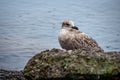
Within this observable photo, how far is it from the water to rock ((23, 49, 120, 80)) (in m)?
3.07

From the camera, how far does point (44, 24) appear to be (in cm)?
1327

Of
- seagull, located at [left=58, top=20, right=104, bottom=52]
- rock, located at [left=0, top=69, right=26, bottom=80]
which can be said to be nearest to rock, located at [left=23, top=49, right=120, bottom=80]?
rock, located at [left=0, top=69, right=26, bottom=80]

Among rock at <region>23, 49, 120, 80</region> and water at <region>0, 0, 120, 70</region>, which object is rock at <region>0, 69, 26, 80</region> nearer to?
rock at <region>23, 49, 120, 80</region>

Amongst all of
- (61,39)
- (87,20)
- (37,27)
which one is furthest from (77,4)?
(61,39)

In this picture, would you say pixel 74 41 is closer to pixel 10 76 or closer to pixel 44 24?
pixel 10 76

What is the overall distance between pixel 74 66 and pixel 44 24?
734 cm

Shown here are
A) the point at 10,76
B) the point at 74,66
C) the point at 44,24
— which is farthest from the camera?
the point at 44,24

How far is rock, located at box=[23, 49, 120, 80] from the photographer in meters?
5.94

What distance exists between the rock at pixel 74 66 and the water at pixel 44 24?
3.07 m

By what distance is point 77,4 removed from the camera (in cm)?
1677

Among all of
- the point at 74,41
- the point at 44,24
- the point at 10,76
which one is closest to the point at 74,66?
the point at 74,41

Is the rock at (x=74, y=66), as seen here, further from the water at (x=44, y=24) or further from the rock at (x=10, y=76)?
the water at (x=44, y=24)

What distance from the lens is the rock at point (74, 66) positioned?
19.5 feet

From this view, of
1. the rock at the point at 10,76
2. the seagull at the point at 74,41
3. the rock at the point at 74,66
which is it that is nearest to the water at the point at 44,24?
the rock at the point at 10,76
